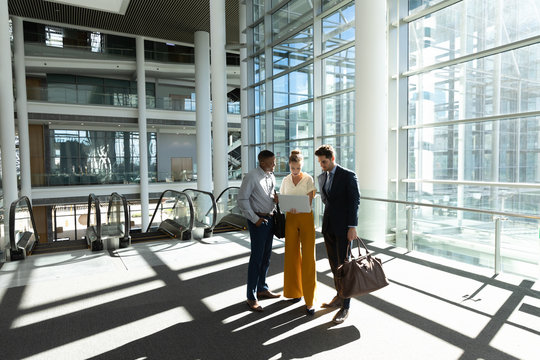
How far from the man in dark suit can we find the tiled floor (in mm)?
552

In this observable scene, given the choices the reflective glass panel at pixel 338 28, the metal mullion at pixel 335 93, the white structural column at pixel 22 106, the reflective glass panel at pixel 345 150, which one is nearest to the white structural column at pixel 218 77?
the metal mullion at pixel 335 93

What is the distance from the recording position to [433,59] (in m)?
8.16

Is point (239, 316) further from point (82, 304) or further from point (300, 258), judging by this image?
point (82, 304)

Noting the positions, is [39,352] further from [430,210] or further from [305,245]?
[430,210]

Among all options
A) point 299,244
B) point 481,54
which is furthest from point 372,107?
point 299,244

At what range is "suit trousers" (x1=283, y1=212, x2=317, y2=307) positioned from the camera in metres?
4.06

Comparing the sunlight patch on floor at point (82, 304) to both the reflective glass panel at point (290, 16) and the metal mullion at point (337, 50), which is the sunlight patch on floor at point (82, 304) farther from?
the reflective glass panel at point (290, 16)

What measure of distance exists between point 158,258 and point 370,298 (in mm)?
3601

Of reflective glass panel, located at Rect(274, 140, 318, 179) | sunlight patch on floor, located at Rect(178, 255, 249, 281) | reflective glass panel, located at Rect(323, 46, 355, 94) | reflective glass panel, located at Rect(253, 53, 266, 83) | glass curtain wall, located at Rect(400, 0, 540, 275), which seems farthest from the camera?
reflective glass panel, located at Rect(253, 53, 266, 83)

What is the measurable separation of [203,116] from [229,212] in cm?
931

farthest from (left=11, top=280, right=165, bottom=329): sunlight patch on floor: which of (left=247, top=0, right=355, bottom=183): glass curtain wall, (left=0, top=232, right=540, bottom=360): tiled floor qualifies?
(left=247, top=0, right=355, bottom=183): glass curtain wall

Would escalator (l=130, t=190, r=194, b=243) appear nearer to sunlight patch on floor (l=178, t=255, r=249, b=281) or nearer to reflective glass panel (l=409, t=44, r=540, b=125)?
sunlight patch on floor (l=178, t=255, r=249, b=281)

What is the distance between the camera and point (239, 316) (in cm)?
397

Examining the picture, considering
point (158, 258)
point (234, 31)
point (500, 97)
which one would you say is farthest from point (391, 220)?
point (234, 31)
